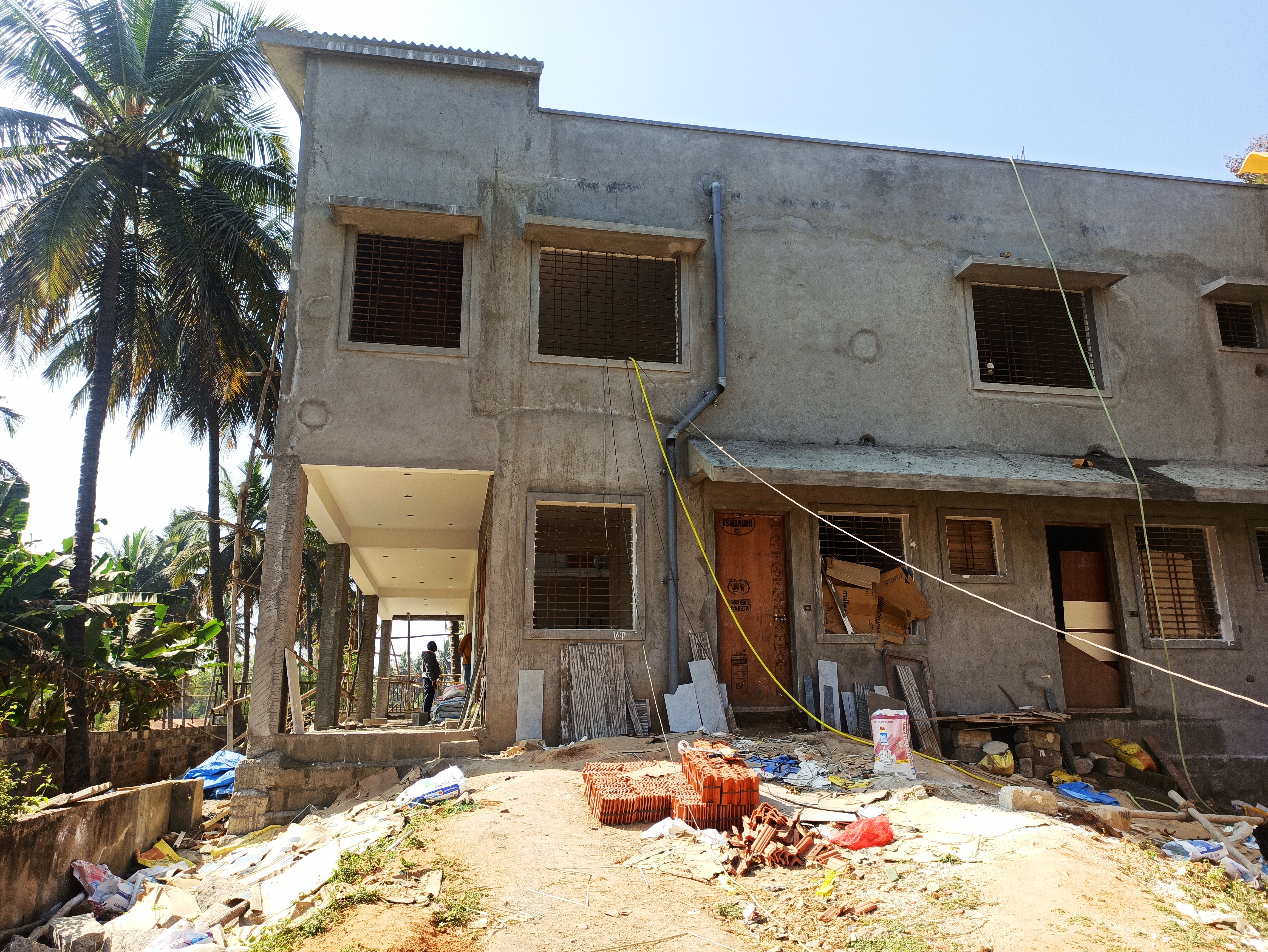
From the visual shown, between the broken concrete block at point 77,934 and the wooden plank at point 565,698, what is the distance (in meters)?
4.83

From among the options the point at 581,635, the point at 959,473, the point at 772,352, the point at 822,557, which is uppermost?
the point at 772,352

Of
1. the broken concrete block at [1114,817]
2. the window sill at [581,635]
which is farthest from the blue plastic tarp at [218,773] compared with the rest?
the broken concrete block at [1114,817]

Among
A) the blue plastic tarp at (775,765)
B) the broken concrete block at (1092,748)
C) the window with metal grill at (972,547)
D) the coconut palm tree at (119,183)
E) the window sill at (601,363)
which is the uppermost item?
the coconut palm tree at (119,183)

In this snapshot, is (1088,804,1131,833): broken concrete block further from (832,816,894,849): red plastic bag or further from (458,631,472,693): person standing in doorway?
(458,631,472,693): person standing in doorway

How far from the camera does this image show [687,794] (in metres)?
7.29

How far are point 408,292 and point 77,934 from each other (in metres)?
7.60

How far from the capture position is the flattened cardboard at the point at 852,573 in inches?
456

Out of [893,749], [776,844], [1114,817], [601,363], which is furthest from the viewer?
[601,363]

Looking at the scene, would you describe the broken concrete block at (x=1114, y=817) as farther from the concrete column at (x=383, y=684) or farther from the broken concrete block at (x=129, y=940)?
the concrete column at (x=383, y=684)

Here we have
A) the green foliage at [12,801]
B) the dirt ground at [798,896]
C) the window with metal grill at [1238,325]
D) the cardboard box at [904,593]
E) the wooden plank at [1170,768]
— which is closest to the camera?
the dirt ground at [798,896]

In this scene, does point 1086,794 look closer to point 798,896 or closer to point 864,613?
point 864,613

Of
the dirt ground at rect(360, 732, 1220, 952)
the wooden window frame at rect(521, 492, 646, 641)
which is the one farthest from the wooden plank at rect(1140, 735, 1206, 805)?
the wooden window frame at rect(521, 492, 646, 641)

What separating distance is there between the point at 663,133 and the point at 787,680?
289 inches

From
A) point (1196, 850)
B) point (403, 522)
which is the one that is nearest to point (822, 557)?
point (1196, 850)
